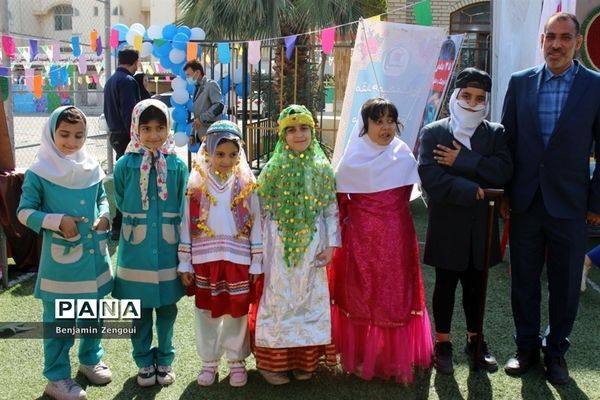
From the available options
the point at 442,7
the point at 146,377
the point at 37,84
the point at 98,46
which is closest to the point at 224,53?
the point at 98,46

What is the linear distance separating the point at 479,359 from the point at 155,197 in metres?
1.96

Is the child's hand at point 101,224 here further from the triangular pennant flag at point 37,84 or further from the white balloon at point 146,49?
the white balloon at point 146,49

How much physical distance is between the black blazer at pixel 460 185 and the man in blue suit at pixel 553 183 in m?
0.14

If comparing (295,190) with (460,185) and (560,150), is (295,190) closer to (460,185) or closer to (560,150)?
(460,185)

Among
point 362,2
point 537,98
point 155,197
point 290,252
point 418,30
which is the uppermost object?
point 362,2

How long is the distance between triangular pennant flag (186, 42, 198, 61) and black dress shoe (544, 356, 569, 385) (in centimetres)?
678

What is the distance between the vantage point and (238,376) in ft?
10.4

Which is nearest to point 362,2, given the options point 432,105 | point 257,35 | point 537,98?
point 257,35

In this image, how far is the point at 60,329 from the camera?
2.97 m

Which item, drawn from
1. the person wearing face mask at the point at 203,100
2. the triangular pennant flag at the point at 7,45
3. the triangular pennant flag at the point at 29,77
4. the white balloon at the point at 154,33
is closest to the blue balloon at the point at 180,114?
the person wearing face mask at the point at 203,100

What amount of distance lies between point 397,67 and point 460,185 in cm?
359

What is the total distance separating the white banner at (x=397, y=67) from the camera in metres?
6.34

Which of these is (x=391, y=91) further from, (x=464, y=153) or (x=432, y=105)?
(x=464, y=153)

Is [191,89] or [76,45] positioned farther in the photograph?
[191,89]
